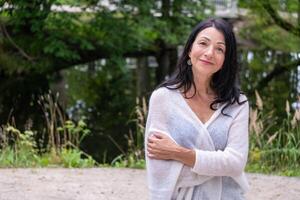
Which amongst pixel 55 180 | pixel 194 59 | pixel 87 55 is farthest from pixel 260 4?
pixel 194 59

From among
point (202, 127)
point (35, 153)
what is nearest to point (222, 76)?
point (202, 127)

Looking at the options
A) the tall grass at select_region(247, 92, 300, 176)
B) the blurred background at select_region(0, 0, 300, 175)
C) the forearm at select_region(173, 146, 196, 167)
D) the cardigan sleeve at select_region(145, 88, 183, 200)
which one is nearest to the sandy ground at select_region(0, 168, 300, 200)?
the tall grass at select_region(247, 92, 300, 176)

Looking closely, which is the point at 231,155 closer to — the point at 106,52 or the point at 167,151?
the point at 167,151

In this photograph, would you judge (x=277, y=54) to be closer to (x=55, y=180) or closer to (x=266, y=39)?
(x=266, y=39)

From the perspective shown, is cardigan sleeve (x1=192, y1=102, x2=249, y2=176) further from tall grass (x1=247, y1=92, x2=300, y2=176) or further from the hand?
tall grass (x1=247, y1=92, x2=300, y2=176)

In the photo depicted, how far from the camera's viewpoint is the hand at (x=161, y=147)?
230 cm

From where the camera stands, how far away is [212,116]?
2346 mm

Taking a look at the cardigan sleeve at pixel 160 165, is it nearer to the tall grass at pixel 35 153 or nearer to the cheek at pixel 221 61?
the cheek at pixel 221 61

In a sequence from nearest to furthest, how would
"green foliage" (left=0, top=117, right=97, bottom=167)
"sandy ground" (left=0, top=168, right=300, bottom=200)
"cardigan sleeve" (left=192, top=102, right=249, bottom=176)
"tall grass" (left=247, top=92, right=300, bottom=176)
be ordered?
"cardigan sleeve" (left=192, top=102, right=249, bottom=176), "sandy ground" (left=0, top=168, right=300, bottom=200), "green foliage" (left=0, top=117, right=97, bottom=167), "tall grass" (left=247, top=92, right=300, bottom=176)

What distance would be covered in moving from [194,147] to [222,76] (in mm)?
307

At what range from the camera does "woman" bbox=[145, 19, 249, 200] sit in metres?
2.30

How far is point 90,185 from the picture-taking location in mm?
5844

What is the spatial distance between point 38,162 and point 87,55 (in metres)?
9.65

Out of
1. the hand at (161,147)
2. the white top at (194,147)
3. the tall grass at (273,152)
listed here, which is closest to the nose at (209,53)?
the white top at (194,147)
